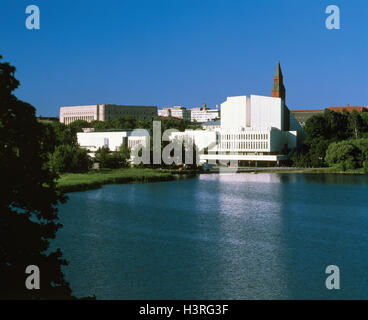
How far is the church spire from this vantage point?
55844 millimetres

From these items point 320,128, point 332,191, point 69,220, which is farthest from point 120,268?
point 320,128

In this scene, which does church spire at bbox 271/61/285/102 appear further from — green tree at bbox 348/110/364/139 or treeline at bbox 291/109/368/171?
green tree at bbox 348/110/364/139

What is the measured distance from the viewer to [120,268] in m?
10.1

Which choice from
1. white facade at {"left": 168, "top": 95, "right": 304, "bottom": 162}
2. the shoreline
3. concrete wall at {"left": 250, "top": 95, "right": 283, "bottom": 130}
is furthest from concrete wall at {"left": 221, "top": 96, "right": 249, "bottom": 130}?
the shoreline

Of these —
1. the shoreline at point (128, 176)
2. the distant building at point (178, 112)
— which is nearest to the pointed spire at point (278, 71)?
the shoreline at point (128, 176)

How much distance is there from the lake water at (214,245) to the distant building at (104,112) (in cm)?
6344

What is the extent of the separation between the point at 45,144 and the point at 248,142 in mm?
39932

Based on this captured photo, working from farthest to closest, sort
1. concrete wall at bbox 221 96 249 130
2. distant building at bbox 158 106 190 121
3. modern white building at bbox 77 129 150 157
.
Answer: distant building at bbox 158 106 190 121
modern white building at bbox 77 129 150 157
concrete wall at bbox 221 96 249 130

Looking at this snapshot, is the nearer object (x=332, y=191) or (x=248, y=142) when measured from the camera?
(x=332, y=191)

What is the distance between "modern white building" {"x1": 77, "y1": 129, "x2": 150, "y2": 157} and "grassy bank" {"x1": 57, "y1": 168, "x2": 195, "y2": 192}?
47.8 feet

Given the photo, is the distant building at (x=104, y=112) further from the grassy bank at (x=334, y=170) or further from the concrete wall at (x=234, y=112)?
the grassy bank at (x=334, y=170)
